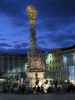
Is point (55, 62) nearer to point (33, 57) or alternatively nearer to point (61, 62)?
point (61, 62)

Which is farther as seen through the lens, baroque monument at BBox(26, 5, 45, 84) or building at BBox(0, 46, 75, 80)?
building at BBox(0, 46, 75, 80)

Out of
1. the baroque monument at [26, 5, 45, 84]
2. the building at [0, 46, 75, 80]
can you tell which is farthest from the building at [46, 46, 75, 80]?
the baroque monument at [26, 5, 45, 84]

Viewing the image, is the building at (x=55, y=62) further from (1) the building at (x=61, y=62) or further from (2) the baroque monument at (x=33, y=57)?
(2) the baroque monument at (x=33, y=57)

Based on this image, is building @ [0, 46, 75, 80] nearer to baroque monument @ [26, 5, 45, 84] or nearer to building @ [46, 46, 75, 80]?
building @ [46, 46, 75, 80]

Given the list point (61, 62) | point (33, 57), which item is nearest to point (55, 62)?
point (61, 62)

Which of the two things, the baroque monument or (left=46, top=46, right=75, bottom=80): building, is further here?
(left=46, top=46, right=75, bottom=80): building

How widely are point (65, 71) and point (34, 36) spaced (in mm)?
13631

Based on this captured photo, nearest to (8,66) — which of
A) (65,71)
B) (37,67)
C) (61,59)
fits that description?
(61,59)

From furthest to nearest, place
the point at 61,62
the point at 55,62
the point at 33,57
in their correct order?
the point at 61,62 → the point at 55,62 → the point at 33,57

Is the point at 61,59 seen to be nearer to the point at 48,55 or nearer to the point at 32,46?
the point at 48,55

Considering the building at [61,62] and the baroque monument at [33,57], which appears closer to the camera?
the baroque monument at [33,57]

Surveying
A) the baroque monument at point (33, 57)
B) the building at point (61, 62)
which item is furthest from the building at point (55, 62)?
the baroque monument at point (33, 57)

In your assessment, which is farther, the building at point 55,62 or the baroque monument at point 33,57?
the building at point 55,62

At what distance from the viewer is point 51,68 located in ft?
158
